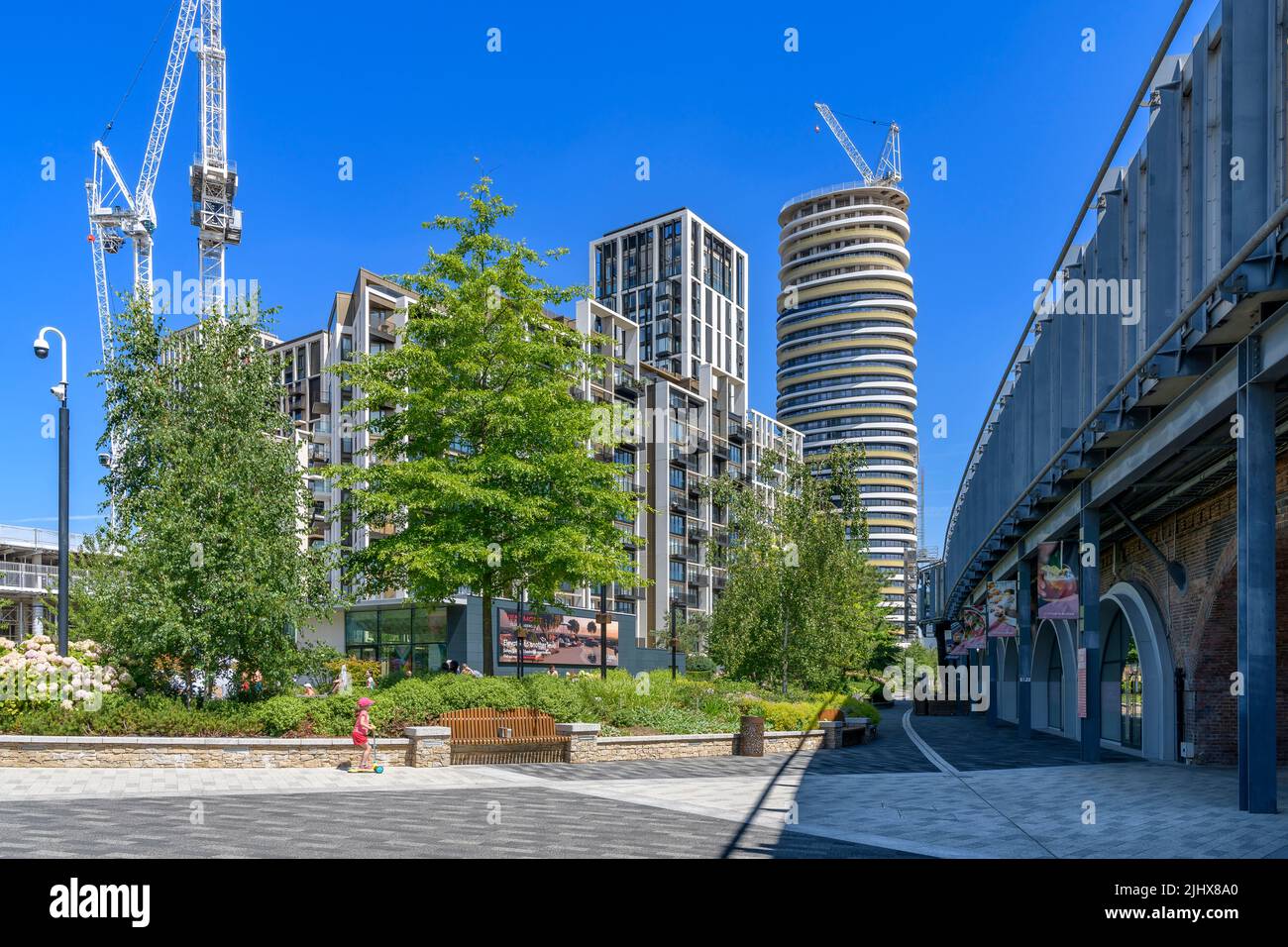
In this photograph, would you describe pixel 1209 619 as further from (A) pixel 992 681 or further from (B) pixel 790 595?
(A) pixel 992 681

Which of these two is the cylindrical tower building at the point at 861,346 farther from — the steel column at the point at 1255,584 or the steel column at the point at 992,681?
the steel column at the point at 1255,584

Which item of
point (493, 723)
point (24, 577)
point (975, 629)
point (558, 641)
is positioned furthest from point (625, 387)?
point (493, 723)

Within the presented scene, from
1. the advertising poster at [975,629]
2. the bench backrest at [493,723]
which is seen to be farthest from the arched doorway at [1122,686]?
the bench backrest at [493,723]

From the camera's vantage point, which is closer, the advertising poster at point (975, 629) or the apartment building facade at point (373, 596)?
the advertising poster at point (975, 629)

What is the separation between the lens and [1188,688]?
22.3 meters

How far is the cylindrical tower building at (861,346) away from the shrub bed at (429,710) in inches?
5535

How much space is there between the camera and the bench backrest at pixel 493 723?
72.5 ft

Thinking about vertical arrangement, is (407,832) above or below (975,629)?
above

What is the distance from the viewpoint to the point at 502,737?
22.4 meters

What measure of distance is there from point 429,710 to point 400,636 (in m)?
31.6

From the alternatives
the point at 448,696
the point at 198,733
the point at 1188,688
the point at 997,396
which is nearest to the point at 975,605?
the point at 997,396

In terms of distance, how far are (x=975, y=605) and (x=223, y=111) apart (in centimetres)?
7543

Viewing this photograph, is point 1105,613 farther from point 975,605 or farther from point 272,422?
point 975,605
